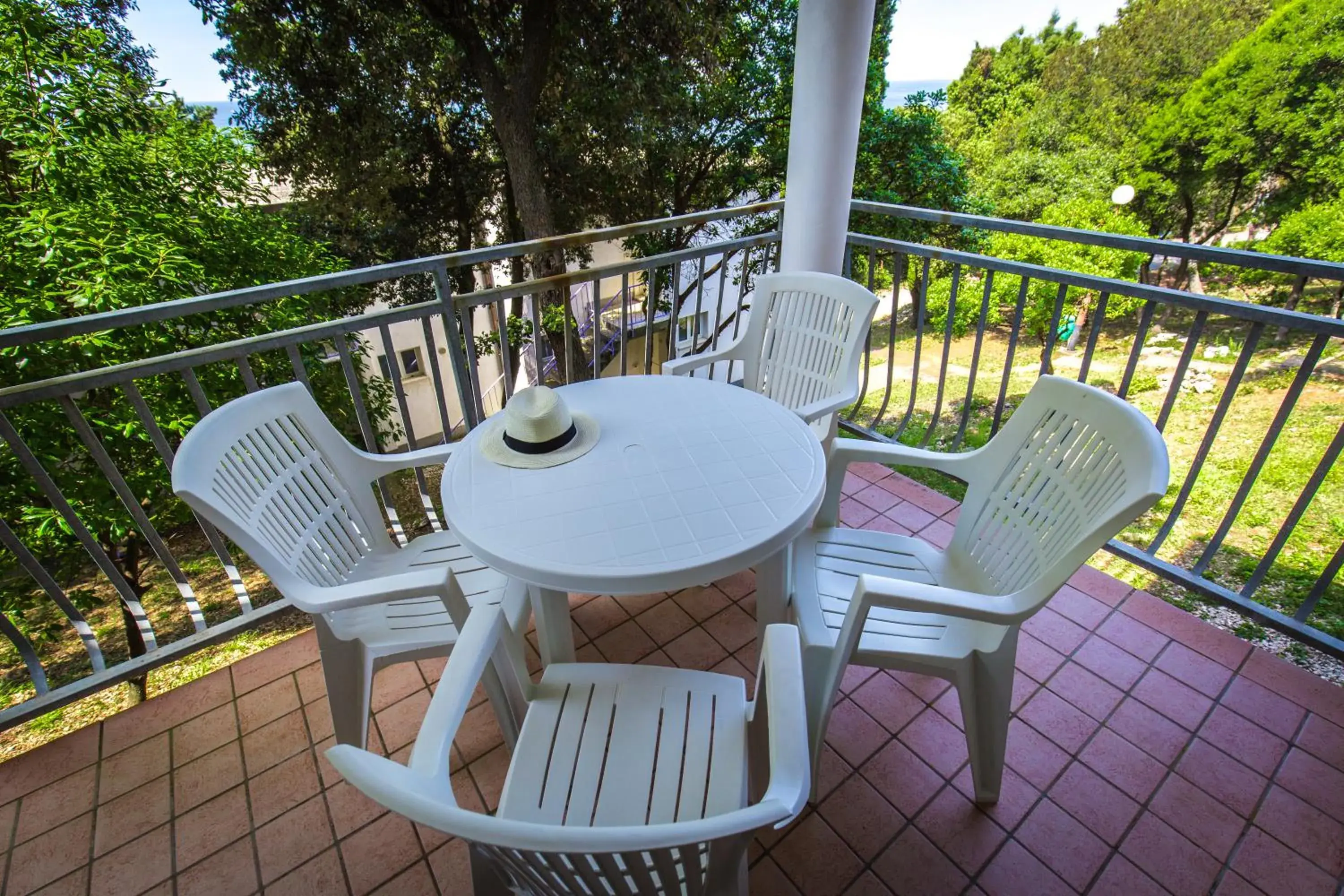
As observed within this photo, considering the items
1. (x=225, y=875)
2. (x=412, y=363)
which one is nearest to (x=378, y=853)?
(x=225, y=875)

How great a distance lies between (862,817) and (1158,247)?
2.00 metres

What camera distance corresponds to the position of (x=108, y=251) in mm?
4082

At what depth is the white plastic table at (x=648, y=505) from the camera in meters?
1.33

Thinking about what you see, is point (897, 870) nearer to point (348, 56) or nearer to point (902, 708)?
point (902, 708)

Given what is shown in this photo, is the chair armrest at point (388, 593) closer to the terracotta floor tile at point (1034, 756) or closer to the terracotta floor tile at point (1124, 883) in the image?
the terracotta floor tile at point (1034, 756)

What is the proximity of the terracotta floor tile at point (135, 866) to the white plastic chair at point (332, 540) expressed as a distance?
1.56 ft

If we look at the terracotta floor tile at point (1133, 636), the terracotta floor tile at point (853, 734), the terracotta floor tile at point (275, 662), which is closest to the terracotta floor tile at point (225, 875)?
the terracotta floor tile at point (275, 662)

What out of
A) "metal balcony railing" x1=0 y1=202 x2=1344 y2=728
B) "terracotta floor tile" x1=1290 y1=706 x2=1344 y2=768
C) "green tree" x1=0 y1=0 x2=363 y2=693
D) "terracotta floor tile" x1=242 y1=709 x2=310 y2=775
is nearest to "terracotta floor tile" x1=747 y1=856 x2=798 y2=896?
"terracotta floor tile" x1=242 y1=709 x2=310 y2=775

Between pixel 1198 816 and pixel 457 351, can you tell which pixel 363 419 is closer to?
pixel 457 351

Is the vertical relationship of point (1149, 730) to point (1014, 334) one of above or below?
below

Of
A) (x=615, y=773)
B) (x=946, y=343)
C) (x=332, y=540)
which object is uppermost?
(x=946, y=343)

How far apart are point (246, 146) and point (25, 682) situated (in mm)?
5242

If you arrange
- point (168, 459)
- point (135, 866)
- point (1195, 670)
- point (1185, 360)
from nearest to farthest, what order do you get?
point (135, 866) → point (168, 459) → point (1195, 670) → point (1185, 360)

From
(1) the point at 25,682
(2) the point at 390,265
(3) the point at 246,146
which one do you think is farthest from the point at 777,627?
(3) the point at 246,146
